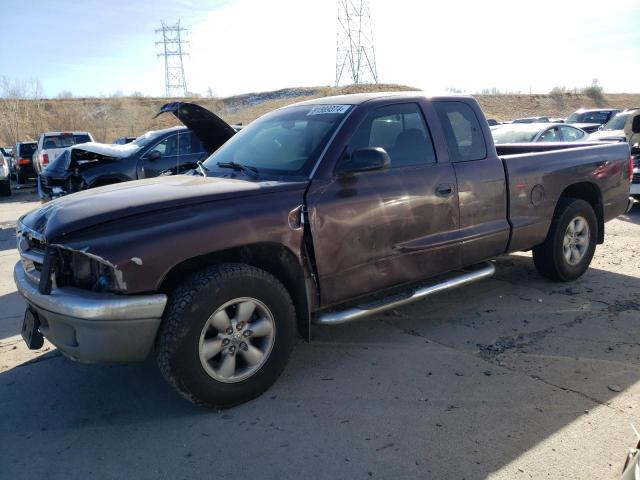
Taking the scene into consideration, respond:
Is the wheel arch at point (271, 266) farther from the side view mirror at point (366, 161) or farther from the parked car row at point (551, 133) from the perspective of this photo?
the parked car row at point (551, 133)

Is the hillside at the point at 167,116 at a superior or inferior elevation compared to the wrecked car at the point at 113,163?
superior

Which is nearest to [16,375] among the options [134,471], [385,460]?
[134,471]

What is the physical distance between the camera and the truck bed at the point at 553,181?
16.4 feet

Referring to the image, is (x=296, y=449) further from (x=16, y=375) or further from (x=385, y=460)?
(x=16, y=375)

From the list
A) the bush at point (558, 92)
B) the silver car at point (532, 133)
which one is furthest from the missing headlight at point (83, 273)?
the bush at point (558, 92)

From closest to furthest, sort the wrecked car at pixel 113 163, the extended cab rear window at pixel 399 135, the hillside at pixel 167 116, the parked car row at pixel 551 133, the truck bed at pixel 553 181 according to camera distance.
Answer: the extended cab rear window at pixel 399 135 → the truck bed at pixel 553 181 → the wrecked car at pixel 113 163 → the parked car row at pixel 551 133 → the hillside at pixel 167 116

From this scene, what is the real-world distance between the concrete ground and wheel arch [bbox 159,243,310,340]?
0.54 meters

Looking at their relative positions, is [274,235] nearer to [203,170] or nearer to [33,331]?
[203,170]

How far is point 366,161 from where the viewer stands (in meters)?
3.72

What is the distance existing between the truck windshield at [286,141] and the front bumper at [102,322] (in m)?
1.45

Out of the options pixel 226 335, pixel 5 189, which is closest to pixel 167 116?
pixel 5 189

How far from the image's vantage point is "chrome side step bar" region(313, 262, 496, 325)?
376 cm

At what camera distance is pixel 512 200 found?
494 centimetres

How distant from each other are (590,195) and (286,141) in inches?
145
